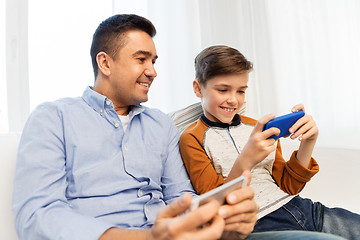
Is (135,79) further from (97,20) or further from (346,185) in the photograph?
(346,185)

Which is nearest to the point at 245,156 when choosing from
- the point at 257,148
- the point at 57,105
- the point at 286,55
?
the point at 257,148

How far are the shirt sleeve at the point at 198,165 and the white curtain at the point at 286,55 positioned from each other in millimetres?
968

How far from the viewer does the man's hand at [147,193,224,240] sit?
20.1 inches

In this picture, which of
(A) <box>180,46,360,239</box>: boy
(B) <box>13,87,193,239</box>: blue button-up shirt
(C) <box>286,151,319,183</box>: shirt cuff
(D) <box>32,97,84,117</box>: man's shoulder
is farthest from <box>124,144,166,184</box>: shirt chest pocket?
(C) <box>286,151,319,183</box>: shirt cuff

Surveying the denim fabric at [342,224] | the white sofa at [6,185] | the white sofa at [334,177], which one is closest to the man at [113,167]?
the white sofa at [6,185]

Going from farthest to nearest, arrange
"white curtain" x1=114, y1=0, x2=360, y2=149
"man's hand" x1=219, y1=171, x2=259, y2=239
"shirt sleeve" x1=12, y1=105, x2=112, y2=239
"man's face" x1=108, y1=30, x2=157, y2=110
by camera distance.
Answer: "white curtain" x1=114, y1=0, x2=360, y2=149
"man's face" x1=108, y1=30, x2=157, y2=110
"shirt sleeve" x1=12, y1=105, x2=112, y2=239
"man's hand" x1=219, y1=171, x2=259, y2=239

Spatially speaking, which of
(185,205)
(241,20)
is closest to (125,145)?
(185,205)

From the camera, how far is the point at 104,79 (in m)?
1.17

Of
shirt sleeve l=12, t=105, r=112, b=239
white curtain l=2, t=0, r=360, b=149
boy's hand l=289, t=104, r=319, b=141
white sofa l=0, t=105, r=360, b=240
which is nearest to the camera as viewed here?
shirt sleeve l=12, t=105, r=112, b=239

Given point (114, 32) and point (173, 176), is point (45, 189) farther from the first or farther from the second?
point (114, 32)

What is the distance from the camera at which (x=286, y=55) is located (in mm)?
2262

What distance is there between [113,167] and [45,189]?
0.20 metres

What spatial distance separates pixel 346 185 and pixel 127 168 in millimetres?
1164

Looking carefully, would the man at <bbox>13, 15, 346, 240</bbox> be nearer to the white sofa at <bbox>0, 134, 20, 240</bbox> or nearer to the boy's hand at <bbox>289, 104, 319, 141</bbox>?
the white sofa at <bbox>0, 134, 20, 240</bbox>
